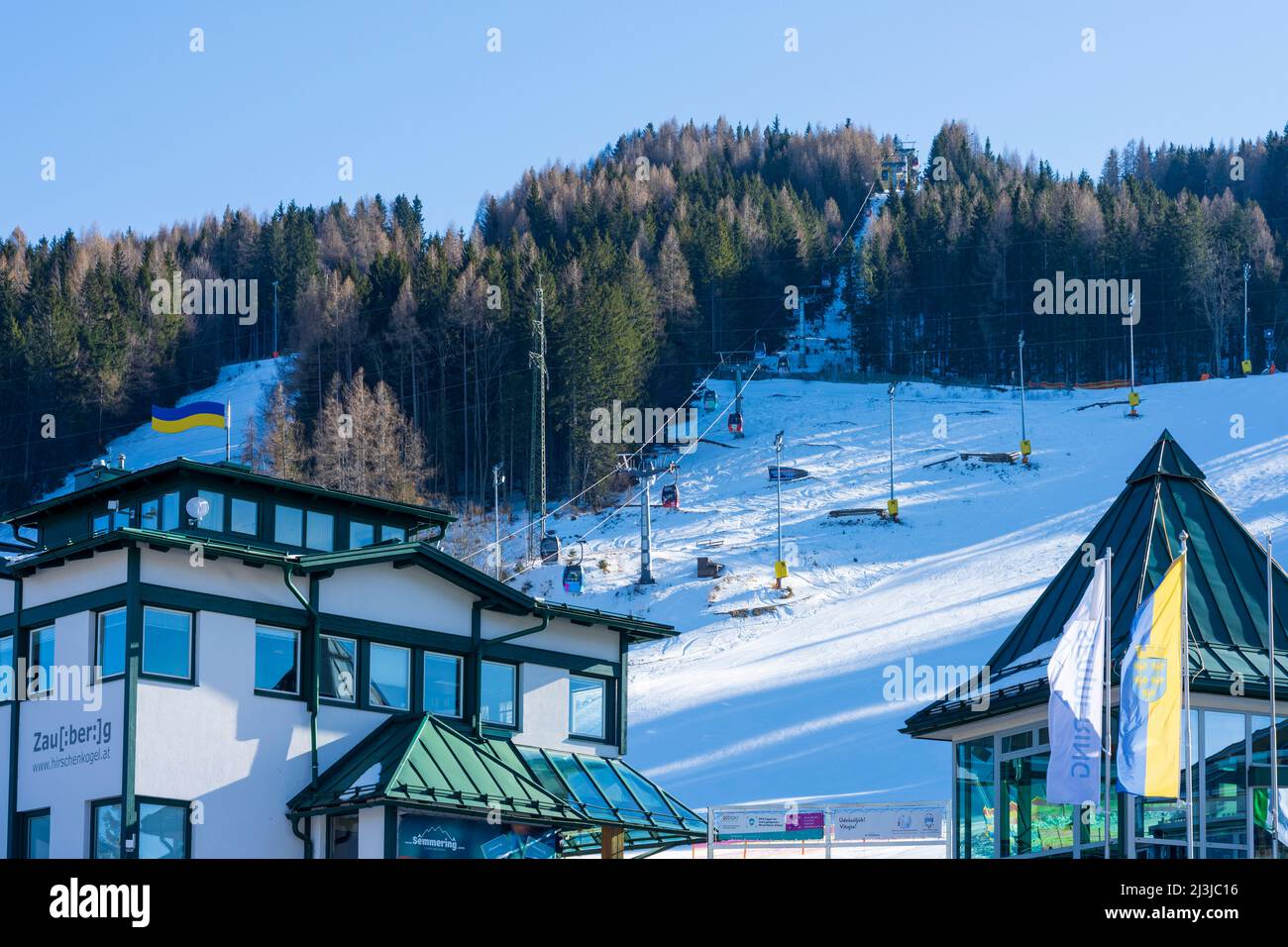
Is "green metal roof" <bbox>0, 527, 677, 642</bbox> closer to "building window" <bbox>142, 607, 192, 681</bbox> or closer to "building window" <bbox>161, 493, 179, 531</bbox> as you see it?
"building window" <bbox>161, 493, 179, 531</bbox>

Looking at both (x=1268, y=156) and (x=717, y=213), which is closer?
(x=717, y=213)

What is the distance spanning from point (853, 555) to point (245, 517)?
4427cm

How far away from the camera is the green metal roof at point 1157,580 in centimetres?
2148

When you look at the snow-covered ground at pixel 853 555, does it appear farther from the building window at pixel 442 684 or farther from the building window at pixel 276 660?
the building window at pixel 276 660

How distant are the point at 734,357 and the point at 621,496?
85.2 feet

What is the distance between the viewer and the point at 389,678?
86.9 feet

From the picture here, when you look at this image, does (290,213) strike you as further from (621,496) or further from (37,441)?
(621,496)

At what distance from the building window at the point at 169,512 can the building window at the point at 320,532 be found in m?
2.08

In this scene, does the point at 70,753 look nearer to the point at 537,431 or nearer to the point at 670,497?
the point at 670,497

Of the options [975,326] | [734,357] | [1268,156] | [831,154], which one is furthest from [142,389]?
[1268,156]
